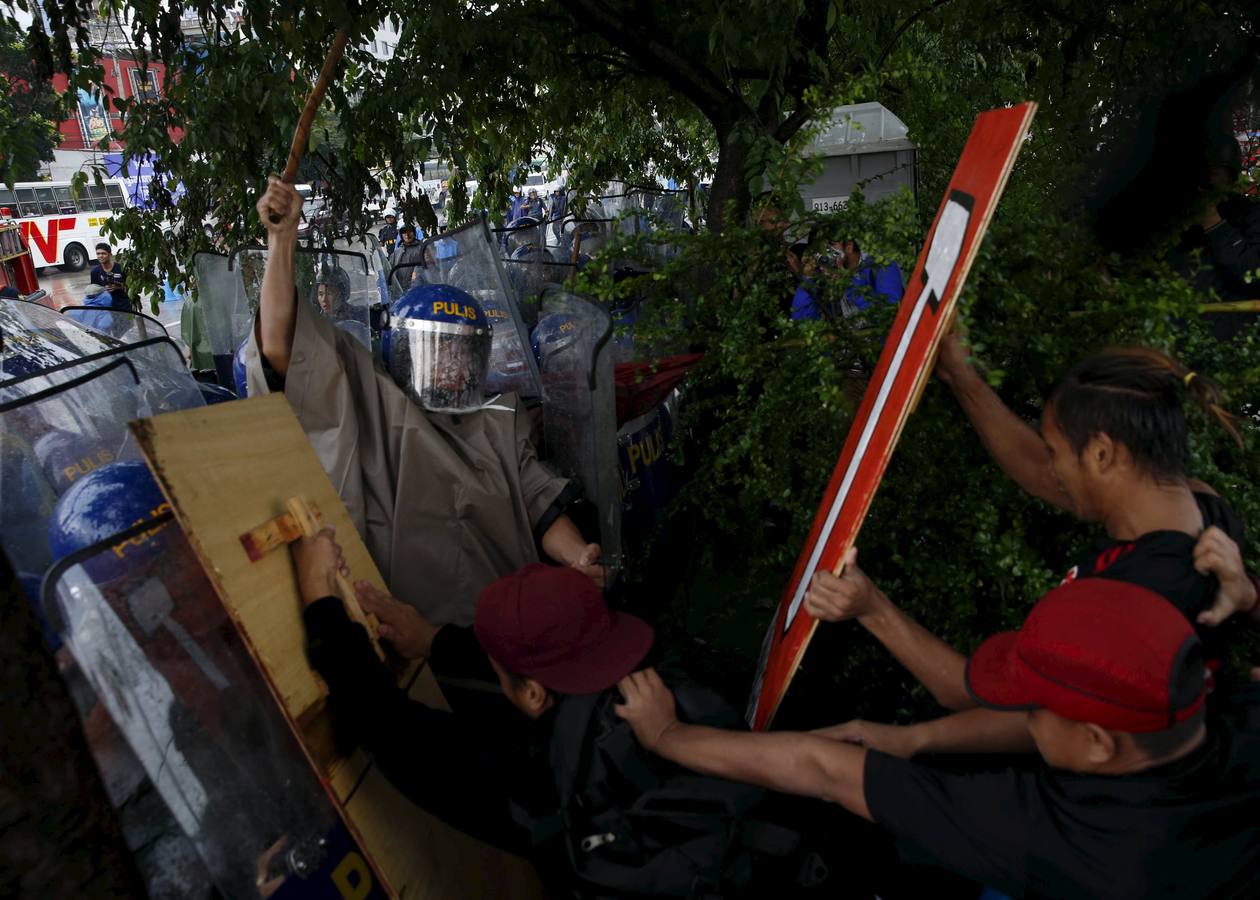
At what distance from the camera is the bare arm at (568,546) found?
2852mm

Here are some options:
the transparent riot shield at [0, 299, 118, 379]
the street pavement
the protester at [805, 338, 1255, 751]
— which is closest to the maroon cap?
the protester at [805, 338, 1255, 751]

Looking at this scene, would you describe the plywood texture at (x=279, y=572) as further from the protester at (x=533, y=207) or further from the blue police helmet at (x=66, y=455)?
the protester at (x=533, y=207)

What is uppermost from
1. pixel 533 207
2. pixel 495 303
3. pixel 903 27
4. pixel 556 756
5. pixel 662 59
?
pixel 903 27

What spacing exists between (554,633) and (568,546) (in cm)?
115

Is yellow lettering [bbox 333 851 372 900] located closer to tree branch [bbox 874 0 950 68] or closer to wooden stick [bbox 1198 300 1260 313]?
wooden stick [bbox 1198 300 1260 313]

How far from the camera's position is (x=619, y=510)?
3.41 m

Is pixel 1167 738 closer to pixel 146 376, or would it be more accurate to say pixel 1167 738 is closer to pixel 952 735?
pixel 952 735

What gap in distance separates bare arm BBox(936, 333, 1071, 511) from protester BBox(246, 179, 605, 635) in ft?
4.27

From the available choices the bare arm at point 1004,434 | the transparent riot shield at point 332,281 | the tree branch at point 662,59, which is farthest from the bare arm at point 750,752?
the tree branch at point 662,59

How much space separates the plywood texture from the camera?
160 cm

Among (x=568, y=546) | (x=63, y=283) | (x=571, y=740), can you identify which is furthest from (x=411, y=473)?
(x=63, y=283)

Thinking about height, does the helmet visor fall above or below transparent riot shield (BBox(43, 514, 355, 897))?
above

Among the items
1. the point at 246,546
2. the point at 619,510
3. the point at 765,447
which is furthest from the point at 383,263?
the point at 246,546

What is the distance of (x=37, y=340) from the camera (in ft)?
9.75
